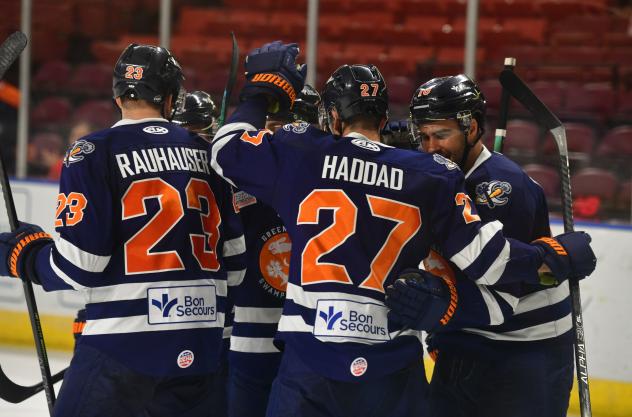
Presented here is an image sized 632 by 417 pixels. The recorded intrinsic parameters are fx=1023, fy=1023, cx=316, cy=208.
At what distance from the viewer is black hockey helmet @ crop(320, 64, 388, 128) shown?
2291 millimetres

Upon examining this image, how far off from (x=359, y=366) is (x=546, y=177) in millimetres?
3835

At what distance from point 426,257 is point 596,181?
3339 mm

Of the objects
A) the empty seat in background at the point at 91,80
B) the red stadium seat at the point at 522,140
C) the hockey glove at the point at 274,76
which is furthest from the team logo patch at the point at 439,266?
the empty seat in background at the point at 91,80

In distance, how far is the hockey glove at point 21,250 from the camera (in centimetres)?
235

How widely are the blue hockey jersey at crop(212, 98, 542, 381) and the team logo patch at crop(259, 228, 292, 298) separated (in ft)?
2.20

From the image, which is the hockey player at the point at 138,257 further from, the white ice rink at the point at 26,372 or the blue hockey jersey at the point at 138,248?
the white ice rink at the point at 26,372

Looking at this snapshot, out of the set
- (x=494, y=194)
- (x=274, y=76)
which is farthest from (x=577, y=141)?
(x=274, y=76)

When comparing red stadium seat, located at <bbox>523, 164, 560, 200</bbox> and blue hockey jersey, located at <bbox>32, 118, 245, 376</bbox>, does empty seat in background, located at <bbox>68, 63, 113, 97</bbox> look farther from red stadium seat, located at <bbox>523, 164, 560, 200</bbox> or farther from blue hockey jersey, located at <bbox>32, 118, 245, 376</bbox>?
blue hockey jersey, located at <bbox>32, 118, 245, 376</bbox>

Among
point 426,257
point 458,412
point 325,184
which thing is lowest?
point 458,412

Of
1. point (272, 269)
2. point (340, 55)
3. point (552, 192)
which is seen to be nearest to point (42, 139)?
point (340, 55)

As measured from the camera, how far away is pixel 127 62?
236 cm

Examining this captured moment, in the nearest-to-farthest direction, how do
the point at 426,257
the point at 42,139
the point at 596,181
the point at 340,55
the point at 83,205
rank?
the point at 83,205 → the point at 426,257 → the point at 596,181 → the point at 42,139 → the point at 340,55

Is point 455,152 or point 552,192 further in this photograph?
point 552,192

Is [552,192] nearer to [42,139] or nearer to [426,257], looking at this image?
[42,139]
